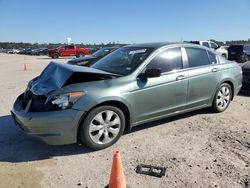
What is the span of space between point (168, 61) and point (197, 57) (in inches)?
35.4

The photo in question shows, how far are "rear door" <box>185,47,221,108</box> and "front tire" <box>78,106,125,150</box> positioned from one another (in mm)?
1690

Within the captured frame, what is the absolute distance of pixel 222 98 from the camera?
20.4ft

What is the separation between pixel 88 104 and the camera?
13.4ft

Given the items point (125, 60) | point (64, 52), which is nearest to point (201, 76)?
point (125, 60)

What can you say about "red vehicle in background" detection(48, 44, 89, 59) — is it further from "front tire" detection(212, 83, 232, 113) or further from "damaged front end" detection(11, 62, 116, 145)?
"damaged front end" detection(11, 62, 116, 145)

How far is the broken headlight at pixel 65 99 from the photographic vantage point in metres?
4.02

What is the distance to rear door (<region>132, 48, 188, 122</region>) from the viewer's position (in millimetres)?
4676

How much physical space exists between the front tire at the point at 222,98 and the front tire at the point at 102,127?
2.60 metres

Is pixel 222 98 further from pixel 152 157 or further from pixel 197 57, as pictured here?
pixel 152 157

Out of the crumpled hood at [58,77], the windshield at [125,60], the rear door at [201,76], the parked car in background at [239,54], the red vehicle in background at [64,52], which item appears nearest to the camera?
the crumpled hood at [58,77]

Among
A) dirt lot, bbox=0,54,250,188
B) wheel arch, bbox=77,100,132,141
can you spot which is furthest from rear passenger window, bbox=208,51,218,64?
wheel arch, bbox=77,100,132,141

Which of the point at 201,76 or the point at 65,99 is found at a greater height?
the point at 201,76

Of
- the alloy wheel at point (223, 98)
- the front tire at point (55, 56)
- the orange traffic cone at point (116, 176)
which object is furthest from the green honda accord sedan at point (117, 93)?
the front tire at point (55, 56)

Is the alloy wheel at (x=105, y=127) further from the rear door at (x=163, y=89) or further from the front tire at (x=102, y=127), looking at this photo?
the rear door at (x=163, y=89)
